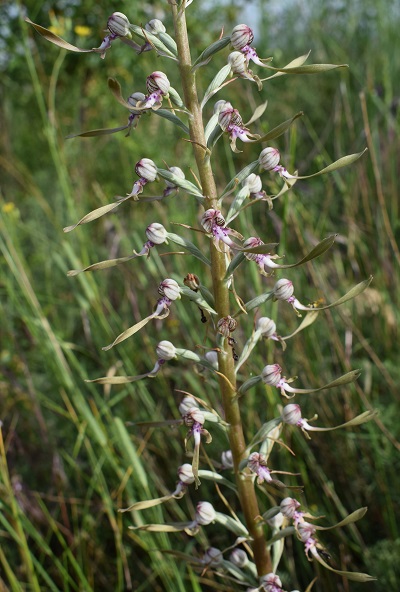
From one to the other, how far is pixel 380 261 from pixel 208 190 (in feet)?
6.04

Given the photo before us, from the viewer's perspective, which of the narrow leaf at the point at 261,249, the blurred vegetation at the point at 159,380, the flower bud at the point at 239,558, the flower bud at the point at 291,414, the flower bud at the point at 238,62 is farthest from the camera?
the blurred vegetation at the point at 159,380

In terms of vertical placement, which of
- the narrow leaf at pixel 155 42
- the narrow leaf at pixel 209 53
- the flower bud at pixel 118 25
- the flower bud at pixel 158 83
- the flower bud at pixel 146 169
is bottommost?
the flower bud at pixel 146 169

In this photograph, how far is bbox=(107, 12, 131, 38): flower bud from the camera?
142cm

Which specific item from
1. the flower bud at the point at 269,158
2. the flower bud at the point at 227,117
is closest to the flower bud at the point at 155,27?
the flower bud at the point at 227,117

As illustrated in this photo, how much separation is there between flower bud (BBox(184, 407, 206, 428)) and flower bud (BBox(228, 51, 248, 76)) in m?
0.75

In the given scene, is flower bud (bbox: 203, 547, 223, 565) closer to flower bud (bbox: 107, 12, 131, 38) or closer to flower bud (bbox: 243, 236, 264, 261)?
flower bud (bbox: 243, 236, 264, 261)

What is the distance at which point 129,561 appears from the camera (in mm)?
2689

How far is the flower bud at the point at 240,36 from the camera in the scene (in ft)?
4.83

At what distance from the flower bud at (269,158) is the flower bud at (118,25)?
387 mm

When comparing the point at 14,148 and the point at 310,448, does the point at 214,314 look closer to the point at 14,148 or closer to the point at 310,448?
the point at 310,448

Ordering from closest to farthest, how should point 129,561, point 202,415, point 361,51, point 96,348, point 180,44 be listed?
point 180,44 → point 202,415 → point 129,561 → point 96,348 → point 361,51

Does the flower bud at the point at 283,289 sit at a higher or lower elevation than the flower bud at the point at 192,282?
lower

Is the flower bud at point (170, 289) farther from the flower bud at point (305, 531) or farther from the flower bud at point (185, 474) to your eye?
the flower bud at point (305, 531)

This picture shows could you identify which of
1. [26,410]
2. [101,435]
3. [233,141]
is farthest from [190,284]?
[26,410]
